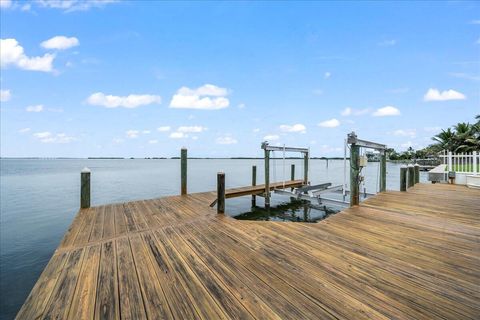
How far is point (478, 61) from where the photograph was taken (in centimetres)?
1221

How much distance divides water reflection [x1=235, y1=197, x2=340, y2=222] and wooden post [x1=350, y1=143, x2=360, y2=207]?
385 cm

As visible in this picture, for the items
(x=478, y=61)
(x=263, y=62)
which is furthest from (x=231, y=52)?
(x=478, y=61)

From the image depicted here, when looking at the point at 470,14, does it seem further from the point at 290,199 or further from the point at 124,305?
the point at 124,305

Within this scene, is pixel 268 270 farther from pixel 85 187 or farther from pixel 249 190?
pixel 249 190

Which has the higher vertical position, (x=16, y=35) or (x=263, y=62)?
(x=263, y=62)

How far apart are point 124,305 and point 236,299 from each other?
1.07m

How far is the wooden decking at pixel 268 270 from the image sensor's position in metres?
2.01

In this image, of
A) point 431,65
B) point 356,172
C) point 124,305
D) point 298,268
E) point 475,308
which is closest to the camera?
point 475,308

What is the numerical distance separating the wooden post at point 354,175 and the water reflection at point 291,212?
385 centimetres

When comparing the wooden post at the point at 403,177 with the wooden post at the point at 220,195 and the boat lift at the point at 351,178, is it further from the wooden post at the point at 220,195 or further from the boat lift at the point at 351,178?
the wooden post at the point at 220,195

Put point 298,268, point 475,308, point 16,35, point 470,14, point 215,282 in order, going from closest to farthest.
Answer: point 475,308
point 215,282
point 298,268
point 470,14
point 16,35

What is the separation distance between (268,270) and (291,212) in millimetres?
8466

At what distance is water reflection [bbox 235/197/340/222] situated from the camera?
32.4 feet

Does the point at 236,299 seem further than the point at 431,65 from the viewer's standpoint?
No
